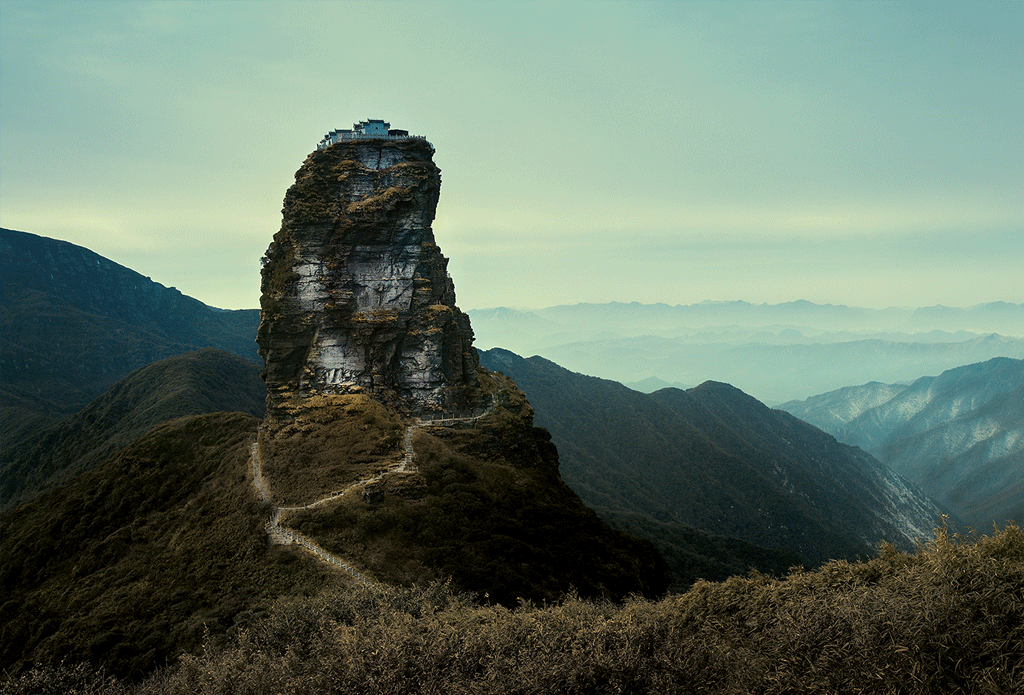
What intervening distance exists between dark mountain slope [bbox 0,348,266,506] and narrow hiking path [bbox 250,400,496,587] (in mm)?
67095

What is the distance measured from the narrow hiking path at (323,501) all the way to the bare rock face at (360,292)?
89.7 inches

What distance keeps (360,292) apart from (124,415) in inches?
4053

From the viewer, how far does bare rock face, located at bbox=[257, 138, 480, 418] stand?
52.3 metres

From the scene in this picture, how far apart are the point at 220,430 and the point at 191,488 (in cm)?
842

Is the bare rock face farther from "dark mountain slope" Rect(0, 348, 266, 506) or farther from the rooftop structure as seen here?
"dark mountain slope" Rect(0, 348, 266, 506)

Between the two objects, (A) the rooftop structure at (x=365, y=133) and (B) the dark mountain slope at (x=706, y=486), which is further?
(B) the dark mountain slope at (x=706, y=486)

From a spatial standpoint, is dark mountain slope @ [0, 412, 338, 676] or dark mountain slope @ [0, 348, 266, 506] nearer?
dark mountain slope @ [0, 412, 338, 676]

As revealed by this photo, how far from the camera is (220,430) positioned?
5778 centimetres

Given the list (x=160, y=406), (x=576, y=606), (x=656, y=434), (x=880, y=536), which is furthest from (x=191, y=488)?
(x=880, y=536)

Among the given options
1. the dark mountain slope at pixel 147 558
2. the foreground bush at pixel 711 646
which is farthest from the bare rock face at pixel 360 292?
the foreground bush at pixel 711 646

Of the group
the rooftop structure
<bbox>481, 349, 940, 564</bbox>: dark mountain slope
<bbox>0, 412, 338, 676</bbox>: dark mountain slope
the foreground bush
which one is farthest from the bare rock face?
<bbox>481, 349, 940, 564</bbox>: dark mountain slope

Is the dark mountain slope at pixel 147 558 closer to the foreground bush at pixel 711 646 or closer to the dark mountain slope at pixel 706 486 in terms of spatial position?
the foreground bush at pixel 711 646

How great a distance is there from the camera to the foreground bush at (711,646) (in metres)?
14.6

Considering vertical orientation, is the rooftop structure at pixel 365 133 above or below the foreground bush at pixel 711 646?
→ above
